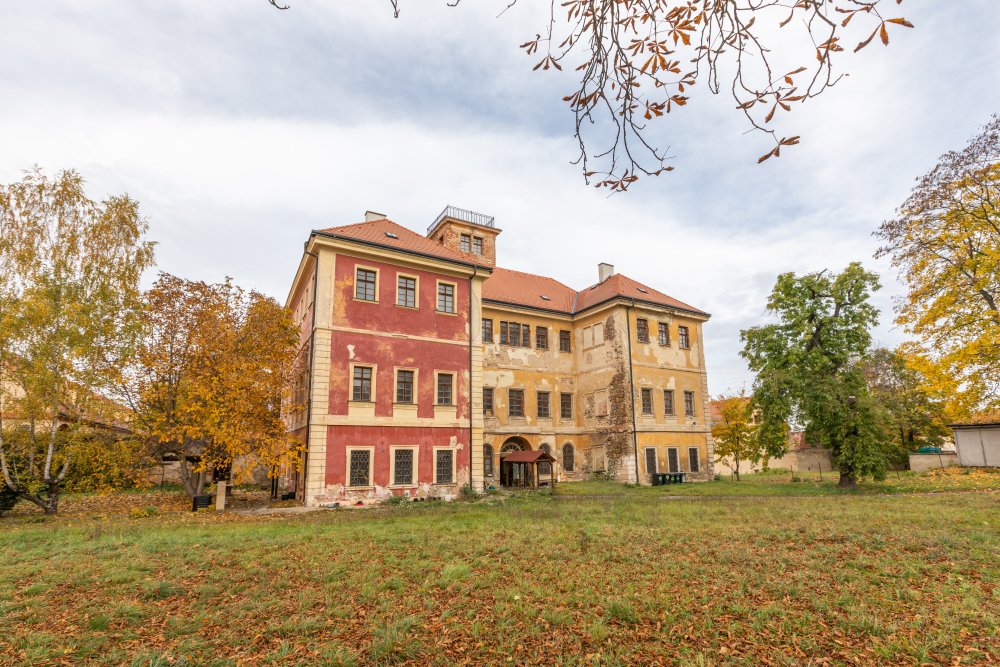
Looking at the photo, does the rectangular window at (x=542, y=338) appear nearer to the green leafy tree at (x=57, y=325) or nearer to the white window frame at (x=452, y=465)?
the white window frame at (x=452, y=465)

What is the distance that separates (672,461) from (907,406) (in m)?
18.9

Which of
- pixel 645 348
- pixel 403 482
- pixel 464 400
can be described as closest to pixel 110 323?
pixel 403 482

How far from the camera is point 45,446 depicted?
17281 millimetres

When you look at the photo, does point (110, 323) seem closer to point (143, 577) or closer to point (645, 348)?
point (143, 577)

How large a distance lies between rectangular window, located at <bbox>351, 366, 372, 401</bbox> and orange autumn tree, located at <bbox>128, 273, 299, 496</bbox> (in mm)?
2489

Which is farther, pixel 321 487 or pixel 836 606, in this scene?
pixel 321 487

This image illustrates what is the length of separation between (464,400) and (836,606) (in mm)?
16380

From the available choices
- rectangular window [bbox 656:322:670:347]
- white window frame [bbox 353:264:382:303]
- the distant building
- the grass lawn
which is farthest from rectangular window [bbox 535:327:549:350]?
the distant building

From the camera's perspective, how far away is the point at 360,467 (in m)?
19.1

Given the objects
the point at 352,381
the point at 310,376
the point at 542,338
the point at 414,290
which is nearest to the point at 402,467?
the point at 352,381

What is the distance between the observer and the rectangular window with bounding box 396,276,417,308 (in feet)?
70.0

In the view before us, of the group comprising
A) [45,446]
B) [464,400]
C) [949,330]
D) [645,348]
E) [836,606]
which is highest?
[645,348]

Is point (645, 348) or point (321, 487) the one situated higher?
point (645, 348)

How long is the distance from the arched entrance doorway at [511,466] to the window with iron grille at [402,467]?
849 centimetres
